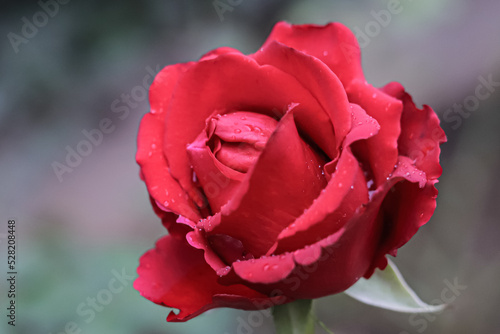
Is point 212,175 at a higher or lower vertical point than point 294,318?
higher

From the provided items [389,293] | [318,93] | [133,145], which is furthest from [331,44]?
[133,145]

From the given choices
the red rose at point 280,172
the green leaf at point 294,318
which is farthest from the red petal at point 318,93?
the green leaf at point 294,318

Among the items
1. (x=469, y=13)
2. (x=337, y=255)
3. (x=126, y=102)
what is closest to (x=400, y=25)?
(x=469, y=13)

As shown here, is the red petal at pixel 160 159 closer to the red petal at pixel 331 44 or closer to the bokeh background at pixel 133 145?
the red petal at pixel 331 44

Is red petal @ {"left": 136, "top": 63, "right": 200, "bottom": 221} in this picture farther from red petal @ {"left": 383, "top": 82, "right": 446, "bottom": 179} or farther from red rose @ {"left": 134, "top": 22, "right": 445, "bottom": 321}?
red petal @ {"left": 383, "top": 82, "right": 446, "bottom": 179}

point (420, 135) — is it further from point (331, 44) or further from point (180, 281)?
point (180, 281)

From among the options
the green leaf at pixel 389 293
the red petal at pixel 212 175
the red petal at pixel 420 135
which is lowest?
the green leaf at pixel 389 293
